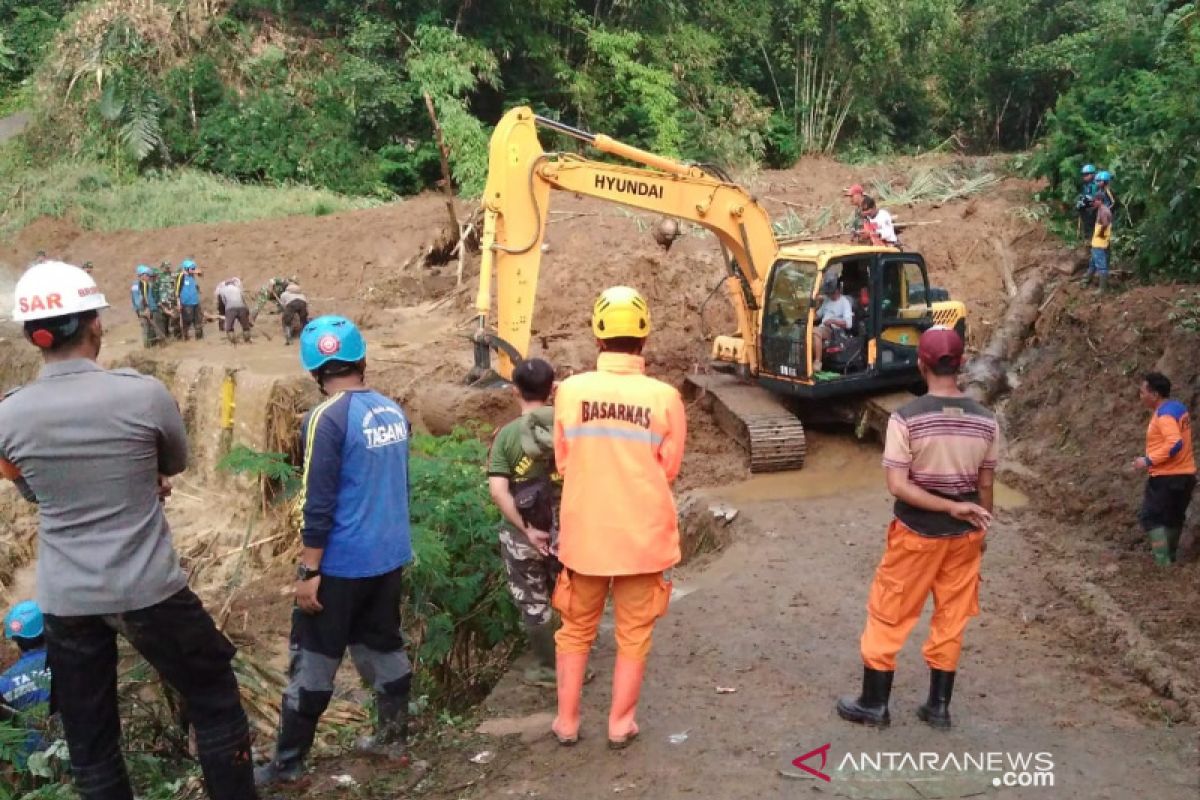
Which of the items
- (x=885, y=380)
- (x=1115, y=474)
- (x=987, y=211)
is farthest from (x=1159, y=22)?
(x=1115, y=474)

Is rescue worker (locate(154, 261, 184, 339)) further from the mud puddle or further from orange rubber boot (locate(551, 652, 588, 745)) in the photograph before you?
orange rubber boot (locate(551, 652, 588, 745))

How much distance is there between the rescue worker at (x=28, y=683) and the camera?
4957 mm

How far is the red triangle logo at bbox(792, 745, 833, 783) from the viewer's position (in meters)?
4.52

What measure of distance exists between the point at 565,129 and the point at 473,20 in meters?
16.2

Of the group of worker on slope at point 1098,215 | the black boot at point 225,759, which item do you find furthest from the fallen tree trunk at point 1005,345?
the black boot at point 225,759

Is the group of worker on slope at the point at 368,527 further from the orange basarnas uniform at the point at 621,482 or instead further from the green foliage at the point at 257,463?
the green foliage at the point at 257,463

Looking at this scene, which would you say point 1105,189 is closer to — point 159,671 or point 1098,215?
point 1098,215

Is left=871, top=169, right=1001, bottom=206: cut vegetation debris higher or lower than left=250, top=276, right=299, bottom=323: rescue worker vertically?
higher

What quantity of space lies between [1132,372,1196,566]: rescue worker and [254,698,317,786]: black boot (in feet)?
19.2

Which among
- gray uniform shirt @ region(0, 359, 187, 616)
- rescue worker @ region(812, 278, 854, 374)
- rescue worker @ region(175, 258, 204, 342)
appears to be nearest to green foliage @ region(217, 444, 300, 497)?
gray uniform shirt @ region(0, 359, 187, 616)

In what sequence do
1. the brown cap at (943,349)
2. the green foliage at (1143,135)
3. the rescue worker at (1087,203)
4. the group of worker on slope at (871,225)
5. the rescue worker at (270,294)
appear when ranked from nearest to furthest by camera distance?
the brown cap at (943,349)
the green foliage at (1143,135)
the group of worker on slope at (871,225)
the rescue worker at (1087,203)
the rescue worker at (270,294)

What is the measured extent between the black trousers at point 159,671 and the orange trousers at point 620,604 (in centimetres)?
131

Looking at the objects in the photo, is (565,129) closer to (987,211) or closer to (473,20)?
(987,211)

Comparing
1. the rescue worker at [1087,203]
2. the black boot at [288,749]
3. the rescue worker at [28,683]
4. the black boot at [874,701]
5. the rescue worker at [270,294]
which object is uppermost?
the rescue worker at [1087,203]
